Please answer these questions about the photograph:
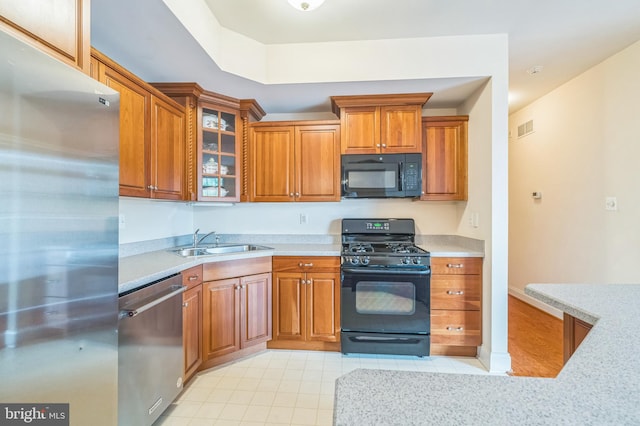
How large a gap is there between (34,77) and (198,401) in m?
1.97

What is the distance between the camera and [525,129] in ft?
12.8

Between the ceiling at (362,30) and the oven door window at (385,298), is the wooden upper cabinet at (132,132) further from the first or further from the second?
the oven door window at (385,298)

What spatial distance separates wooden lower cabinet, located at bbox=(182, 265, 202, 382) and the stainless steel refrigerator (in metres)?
0.77

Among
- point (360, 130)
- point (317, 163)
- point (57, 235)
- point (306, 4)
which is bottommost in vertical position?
point (57, 235)

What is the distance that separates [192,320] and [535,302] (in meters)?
3.98

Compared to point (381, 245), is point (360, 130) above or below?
above

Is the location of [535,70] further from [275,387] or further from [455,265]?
[275,387]

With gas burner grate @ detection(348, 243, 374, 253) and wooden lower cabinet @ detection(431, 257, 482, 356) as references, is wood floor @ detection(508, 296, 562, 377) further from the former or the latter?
gas burner grate @ detection(348, 243, 374, 253)

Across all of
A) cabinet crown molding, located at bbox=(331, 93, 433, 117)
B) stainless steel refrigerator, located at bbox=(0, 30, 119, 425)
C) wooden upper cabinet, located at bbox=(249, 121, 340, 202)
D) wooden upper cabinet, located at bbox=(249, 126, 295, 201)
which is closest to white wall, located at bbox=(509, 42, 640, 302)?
cabinet crown molding, located at bbox=(331, 93, 433, 117)

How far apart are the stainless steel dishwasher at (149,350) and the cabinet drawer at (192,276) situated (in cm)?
9

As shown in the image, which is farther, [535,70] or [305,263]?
[535,70]

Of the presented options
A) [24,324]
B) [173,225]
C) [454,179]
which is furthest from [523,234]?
[24,324]

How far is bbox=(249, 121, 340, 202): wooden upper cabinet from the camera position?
2861 millimetres

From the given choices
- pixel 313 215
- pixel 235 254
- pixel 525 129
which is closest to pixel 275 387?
pixel 235 254
